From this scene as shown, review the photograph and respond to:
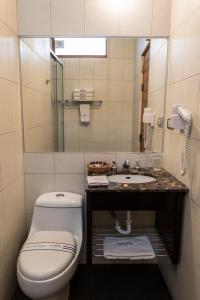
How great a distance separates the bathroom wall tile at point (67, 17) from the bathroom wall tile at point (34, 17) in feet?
0.16

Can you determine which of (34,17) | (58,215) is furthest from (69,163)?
(34,17)

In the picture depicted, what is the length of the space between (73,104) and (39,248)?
107 centimetres

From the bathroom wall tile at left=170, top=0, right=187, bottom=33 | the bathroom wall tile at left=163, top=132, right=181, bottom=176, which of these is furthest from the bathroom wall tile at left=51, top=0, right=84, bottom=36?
the bathroom wall tile at left=163, top=132, right=181, bottom=176

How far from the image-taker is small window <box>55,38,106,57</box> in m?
1.76

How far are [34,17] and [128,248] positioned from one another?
5.86ft

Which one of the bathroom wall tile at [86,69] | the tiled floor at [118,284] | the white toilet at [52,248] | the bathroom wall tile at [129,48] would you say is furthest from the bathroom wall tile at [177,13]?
the tiled floor at [118,284]

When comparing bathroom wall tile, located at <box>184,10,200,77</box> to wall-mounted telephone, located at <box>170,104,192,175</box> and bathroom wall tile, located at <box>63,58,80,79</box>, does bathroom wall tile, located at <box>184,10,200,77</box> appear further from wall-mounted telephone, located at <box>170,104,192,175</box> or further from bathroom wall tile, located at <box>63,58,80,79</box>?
bathroom wall tile, located at <box>63,58,80,79</box>

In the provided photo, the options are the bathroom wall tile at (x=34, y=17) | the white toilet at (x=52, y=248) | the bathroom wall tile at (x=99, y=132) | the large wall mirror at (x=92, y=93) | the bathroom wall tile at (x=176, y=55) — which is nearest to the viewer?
the white toilet at (x=52, y=248)

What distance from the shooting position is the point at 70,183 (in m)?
1.89

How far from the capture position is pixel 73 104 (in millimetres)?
1858

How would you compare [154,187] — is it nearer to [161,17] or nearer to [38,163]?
[38,163]

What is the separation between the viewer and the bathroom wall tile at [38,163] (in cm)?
185

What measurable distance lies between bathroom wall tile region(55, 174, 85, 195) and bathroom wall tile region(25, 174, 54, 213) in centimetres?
5

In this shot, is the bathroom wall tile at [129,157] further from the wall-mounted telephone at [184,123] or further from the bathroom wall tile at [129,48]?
the bathroom wall tile at [129,48]
